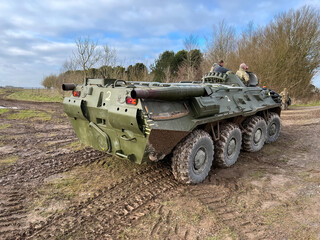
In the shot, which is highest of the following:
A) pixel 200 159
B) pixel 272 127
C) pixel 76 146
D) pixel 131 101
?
pixel 131 101

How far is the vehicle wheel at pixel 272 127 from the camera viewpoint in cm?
733

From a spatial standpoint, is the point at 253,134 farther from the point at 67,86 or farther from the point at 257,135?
the point at 67,86

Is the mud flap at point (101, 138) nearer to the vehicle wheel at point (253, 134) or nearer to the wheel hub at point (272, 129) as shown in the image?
the vehicle wheel at point (253, 134)

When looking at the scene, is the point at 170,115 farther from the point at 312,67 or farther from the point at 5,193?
the point at 312,67

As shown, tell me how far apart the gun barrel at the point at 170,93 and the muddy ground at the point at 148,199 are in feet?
5.11

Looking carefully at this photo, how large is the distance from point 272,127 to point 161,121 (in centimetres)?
514

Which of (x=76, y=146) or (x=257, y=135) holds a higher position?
(x=257, y=135)

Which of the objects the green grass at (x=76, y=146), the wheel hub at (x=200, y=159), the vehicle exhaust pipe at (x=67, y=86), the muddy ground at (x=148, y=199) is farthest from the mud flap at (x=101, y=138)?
the green grass at (x=76, y=146)

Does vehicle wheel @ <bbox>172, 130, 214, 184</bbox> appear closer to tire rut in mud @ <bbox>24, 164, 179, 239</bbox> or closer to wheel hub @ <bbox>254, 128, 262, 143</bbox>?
tire rut in mud @ <bbox>24, 164, 179, 239</bbox>

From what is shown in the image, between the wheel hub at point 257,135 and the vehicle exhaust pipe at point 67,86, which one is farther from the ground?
the vehicle exhaust pipe at point 67,86

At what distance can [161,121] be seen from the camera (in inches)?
144

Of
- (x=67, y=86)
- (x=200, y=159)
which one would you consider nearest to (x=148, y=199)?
(x=200, y=159)

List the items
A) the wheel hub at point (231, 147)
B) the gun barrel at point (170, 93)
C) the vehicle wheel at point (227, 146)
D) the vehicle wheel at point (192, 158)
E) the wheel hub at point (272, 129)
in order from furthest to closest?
the wheel hub at point (272, 129), the wheel hub at point (231, 147), the vehicle wheel at point (227, 146), the vehicle wheel at point (192, 158), the gun barrel at point (170, 93)

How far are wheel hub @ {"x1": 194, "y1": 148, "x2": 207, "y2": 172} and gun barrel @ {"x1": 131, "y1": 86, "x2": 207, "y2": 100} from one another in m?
1.00
